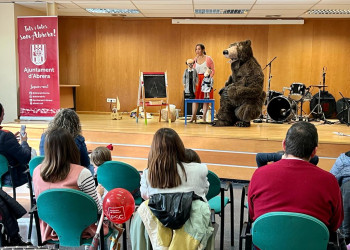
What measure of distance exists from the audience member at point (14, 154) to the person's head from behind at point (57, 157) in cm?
116

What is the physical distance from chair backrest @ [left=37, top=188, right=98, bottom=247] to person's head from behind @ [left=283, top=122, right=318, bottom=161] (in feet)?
3.72

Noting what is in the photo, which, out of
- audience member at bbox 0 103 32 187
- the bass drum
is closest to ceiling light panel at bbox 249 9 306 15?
the bass drum

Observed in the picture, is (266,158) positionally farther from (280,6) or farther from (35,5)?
(35,5)

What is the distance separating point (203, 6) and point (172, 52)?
6.91 feet

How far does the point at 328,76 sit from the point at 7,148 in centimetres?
829

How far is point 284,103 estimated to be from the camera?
750cm

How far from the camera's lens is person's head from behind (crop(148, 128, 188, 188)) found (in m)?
2.04

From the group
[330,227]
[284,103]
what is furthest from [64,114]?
[284,103]

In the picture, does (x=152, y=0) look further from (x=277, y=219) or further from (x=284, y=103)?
(x=277, y=219)

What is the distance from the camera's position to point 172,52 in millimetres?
9664

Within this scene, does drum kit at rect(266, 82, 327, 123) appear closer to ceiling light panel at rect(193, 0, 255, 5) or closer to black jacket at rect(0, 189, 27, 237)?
ceiling light panel at rect(193, 0, 255, 5)

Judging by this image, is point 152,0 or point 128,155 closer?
point 128,155

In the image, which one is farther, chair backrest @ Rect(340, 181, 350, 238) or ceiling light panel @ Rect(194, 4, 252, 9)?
ceiling light panel @ Rect(194, 4, 252, 9)

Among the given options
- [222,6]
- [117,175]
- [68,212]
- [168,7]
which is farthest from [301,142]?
[168,7]
